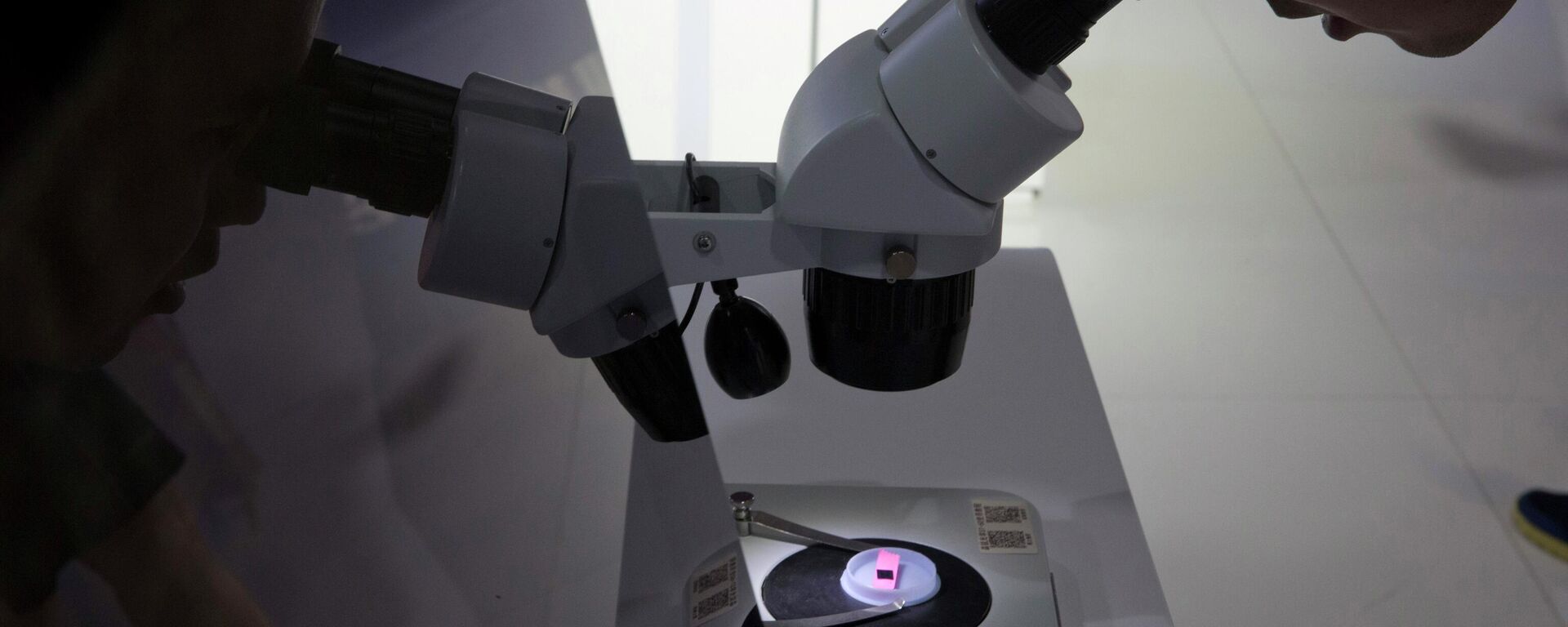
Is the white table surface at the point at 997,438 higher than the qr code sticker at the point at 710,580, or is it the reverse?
the qr code sticker at the point at 710,580

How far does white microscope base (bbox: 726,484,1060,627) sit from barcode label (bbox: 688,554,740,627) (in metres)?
0.22

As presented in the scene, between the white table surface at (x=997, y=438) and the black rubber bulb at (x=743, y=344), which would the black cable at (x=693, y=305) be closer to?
the black rubber bulb at (x=743, y=344)

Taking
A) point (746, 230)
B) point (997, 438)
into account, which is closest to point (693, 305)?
point (746, 230)

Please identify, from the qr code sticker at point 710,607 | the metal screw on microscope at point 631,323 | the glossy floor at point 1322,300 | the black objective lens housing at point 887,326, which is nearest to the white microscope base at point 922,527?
the black objective lens housing at point 887,326

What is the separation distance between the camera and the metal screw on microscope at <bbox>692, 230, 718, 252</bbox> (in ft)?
1.23

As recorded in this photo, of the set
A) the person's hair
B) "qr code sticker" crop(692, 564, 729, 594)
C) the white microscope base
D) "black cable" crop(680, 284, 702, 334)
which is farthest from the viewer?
the white microscope base

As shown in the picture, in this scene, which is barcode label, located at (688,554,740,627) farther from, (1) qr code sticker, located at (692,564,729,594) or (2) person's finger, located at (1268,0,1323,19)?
(2) person's finger, located at (1268,0,1323,19)

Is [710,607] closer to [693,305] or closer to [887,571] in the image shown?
[693,305]

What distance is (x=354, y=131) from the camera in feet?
0.39

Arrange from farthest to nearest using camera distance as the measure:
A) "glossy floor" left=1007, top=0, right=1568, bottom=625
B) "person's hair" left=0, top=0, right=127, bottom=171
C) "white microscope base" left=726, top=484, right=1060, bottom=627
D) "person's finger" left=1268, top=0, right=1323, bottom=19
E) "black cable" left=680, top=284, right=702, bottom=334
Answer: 1. "glossy floor" left=1007, top=0, right=1568, bottom=625
2. "white microscope base" left=726, top=484, right=1060, bottom=627
3. "person's finger" left=1268, top=0, right=1323, bottom=19
4. "black cable" left=680, top=284, right=702, bottom=334
5. "person's hair" left=0, top=0, right=127, bottom=171

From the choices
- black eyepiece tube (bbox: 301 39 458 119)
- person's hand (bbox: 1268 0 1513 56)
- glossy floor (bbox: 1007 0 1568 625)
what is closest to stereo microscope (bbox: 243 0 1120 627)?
black eyepiece tube (bbox: 301 39 458 119)

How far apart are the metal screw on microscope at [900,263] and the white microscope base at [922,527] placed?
175mm

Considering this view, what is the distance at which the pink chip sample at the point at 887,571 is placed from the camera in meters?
0.48

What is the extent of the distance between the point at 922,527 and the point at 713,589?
36cm
